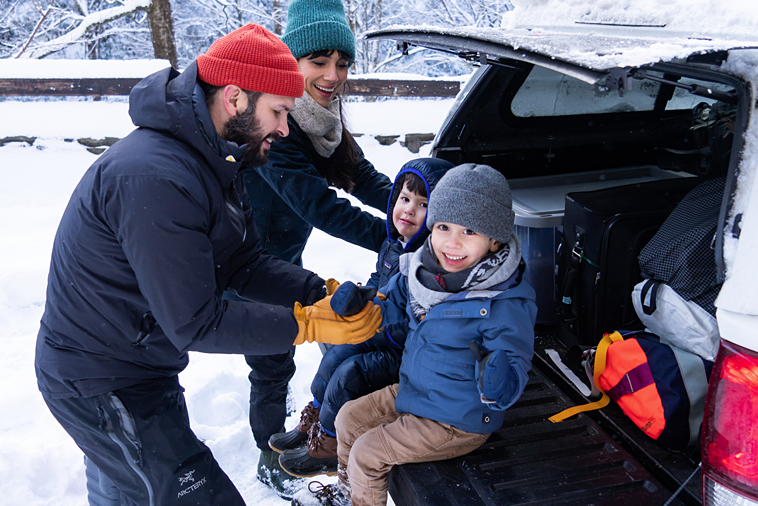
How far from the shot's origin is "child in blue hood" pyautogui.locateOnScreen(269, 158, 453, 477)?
239cm

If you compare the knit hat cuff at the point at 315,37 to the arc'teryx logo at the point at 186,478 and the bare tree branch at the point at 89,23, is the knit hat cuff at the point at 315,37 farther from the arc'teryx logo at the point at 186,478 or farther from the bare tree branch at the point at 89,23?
the bare tree branch at the point at 89,23

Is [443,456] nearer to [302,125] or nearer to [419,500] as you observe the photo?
[419,500]

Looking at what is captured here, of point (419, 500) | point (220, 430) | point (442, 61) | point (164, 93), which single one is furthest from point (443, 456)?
point (442, 61)

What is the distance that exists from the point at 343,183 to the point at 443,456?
1580 millimetres

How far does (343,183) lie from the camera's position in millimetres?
2992

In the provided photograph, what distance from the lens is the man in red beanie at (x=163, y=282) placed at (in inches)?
67.7

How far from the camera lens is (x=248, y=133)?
6.61ft

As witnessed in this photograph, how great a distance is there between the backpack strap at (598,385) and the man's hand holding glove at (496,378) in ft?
1.80

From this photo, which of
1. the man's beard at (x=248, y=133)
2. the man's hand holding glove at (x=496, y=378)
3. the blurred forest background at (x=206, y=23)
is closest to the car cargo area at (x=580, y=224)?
the man's hand holding glove at (x=496, y=378)

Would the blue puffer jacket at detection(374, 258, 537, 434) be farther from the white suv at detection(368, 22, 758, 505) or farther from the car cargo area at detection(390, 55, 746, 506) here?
the white suv at detection(368, 22, 758, 505)

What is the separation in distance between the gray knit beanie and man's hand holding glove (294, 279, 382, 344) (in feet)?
1.50

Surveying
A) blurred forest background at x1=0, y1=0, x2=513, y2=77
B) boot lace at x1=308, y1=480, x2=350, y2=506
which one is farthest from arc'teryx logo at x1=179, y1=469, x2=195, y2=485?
blurred forest background at x1=0, y1=0, x2=513, y2=77

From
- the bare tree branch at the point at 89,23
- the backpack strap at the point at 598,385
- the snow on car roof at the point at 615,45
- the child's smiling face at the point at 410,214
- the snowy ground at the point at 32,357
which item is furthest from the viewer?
the bare tree branch at the point at 89,23

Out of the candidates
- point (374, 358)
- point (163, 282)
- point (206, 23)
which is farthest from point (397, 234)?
point (206, 23)
